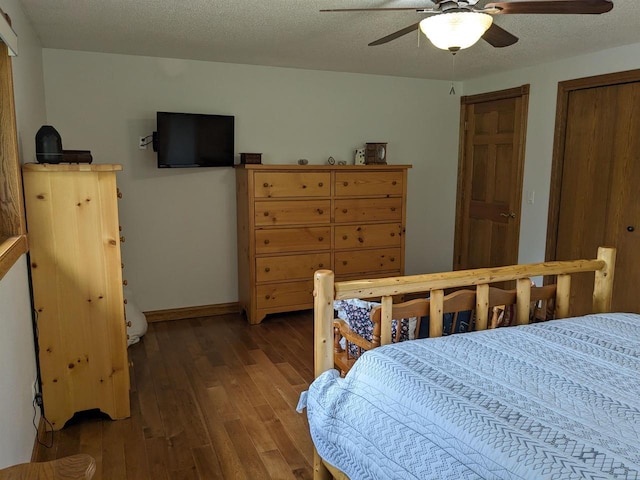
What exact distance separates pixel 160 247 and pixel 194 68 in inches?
64.8

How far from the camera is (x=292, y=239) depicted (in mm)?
4531

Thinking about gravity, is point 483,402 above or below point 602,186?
below

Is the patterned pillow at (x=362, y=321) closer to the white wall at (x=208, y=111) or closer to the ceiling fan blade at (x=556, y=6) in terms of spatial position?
the ceiling fan blade at (x=556, y=6)

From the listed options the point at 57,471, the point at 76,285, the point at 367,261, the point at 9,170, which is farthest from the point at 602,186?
the point at 57,471

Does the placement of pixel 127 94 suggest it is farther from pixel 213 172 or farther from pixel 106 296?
pixel 106 296

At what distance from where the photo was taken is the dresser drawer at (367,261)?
4764 mm

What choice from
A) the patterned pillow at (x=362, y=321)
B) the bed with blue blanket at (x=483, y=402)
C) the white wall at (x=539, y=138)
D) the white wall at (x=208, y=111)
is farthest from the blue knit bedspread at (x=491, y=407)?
the white wall at (x=208, y=111)

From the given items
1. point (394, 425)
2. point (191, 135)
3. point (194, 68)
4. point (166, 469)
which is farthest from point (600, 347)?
point (194, 68)

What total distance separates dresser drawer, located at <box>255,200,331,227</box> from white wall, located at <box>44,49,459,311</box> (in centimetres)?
55

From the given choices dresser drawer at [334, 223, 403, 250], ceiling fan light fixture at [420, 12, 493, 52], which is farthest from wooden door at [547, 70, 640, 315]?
ceiling fan light fixture at [420, 12, 493, 52]

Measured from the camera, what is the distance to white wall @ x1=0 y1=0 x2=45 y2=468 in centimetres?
187

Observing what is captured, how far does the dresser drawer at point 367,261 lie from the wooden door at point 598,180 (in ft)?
4.73

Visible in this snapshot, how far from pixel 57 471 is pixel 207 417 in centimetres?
181

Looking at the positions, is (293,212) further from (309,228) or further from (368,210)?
(368,210)
